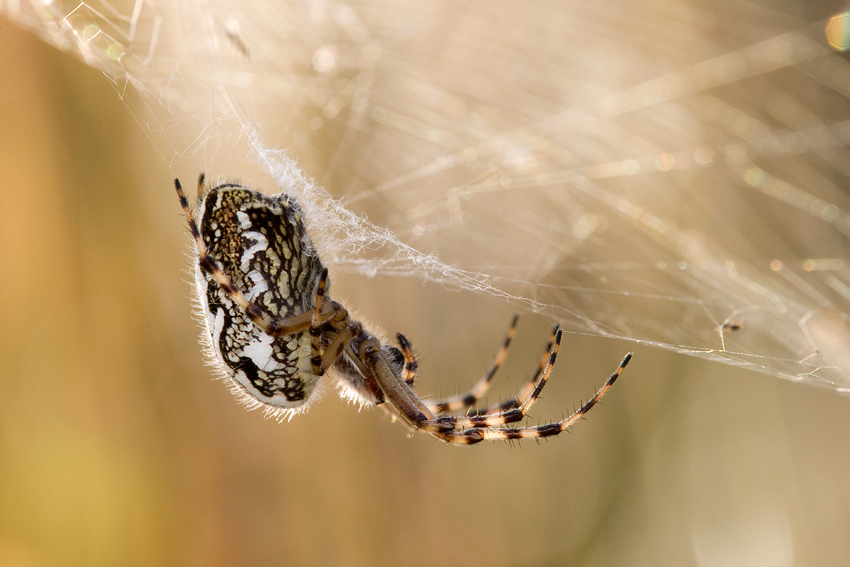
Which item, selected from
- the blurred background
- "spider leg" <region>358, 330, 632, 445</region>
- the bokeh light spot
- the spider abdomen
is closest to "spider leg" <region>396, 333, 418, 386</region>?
"spider leg" <region>358, 330, 632, 445</region>

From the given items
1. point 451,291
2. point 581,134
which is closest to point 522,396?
point 451,291

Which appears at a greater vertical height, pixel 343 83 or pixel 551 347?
pixel 343 83

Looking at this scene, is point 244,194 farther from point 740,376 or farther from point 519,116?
point 740,376

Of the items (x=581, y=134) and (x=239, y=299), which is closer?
(x=239, y=299)

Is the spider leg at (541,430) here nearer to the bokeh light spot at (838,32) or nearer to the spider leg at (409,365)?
the spider leg at (409,365)

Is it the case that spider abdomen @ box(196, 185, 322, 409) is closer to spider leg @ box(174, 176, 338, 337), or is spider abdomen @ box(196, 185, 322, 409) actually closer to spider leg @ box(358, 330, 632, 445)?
spider leg @ box(174, 176, 338, 337)

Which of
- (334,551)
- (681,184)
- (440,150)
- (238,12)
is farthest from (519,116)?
(334,551)

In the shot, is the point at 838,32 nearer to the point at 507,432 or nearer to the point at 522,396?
the point at 522,396

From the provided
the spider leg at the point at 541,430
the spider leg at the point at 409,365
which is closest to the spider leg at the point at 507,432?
the spider leg at the point at 541,430
